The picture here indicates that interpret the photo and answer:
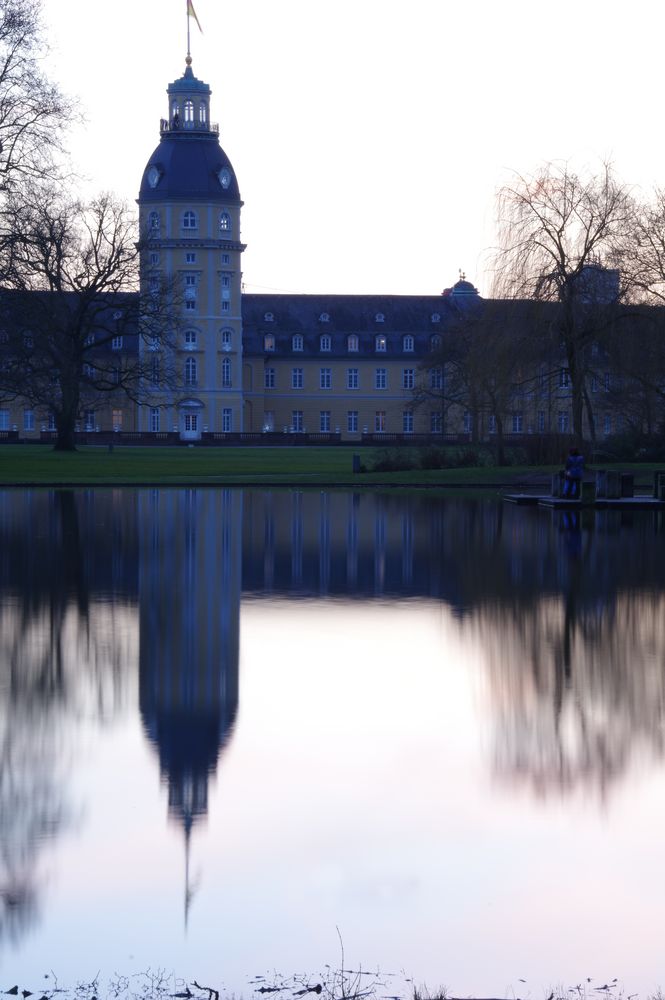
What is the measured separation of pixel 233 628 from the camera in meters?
13.9

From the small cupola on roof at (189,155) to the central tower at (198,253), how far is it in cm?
7

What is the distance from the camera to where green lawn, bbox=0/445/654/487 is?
142 feet

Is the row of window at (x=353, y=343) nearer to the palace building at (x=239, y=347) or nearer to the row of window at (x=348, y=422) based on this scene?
the palace building at (x=239, y=347)

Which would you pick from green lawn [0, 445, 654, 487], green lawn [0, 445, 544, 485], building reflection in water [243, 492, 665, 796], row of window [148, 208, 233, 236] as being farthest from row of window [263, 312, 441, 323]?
building reflection in water [243, 492, 665, 796]

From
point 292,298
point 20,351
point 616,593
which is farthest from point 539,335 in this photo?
point 292,298

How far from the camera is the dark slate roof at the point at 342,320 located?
387ft

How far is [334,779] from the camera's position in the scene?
8422 millimetres

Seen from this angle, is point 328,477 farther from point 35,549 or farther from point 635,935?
point 635,935

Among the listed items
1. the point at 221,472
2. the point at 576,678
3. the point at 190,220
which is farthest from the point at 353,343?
the point at 576,678

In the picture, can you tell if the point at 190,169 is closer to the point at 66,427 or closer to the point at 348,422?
the point at 348,422

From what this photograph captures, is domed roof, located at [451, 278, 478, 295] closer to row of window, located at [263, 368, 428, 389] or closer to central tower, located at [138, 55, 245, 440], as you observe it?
row of window, located at [263, 368, 428, 389]

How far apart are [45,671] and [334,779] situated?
384cm

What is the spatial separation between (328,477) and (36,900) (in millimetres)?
39628

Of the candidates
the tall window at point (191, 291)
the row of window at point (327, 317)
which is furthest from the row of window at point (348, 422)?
the tall window at point (191, 291)
